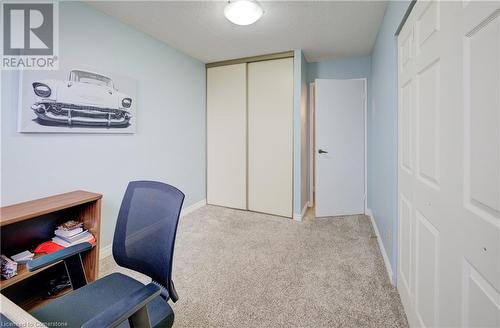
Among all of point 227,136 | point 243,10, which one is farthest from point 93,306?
point 227,136

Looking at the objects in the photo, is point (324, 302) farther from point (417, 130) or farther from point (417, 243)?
point (417, 130)

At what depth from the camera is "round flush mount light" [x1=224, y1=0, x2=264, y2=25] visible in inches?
76.3

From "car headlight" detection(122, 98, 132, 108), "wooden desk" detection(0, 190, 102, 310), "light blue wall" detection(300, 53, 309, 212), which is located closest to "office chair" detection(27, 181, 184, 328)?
"wooden desk" detection(0, 190, 102, 310)

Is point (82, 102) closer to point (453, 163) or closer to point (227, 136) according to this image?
point (227, 136)

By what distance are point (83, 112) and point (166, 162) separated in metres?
1.18

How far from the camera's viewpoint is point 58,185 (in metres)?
1.93

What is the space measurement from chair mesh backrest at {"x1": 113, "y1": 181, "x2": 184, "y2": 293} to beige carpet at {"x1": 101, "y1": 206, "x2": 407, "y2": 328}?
642 mm

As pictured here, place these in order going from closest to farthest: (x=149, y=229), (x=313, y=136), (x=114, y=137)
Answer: (x=149, y=229)
(x=114, y=137)
(x=313, y=136)

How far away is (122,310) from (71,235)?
4.53ft

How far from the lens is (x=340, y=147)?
3.47 m

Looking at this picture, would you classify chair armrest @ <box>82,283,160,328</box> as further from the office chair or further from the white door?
the white door

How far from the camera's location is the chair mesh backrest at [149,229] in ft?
3.43

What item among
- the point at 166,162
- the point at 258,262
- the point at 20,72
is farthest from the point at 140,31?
the point at 258,262

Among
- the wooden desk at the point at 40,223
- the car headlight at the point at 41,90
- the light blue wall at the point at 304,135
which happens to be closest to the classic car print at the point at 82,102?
the car headlight at the point at 41,90
